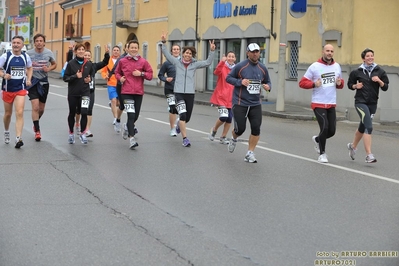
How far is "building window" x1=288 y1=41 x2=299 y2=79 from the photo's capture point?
2769cm

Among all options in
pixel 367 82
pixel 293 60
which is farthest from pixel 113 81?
pixel 293 60

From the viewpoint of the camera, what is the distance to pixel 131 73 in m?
13.3

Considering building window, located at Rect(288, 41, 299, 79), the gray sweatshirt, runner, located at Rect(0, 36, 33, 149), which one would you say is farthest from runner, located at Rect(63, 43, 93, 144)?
building window, located at Rect(288, 41, 299, 79)

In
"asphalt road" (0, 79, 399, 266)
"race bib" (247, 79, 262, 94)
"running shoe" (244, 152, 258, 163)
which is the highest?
"race bib" (247, 79, 262, 94)

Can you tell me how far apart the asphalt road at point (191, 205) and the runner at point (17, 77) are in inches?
20.7

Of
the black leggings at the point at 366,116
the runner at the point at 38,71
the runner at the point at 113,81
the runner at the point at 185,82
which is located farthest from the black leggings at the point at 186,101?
the black leggings at the point at 366,116

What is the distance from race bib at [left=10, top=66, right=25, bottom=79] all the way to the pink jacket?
59.6 inches

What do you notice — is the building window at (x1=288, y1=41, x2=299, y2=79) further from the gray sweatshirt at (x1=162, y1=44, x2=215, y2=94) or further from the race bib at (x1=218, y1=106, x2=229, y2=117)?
the gray sweatshirt at (x1=162, y1=44, x2=215, y2=94)

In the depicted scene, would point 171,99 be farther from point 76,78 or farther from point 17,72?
point 17,72

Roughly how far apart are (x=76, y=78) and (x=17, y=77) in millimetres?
1194

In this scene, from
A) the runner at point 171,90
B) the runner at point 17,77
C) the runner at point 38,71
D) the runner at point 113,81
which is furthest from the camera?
the runner at point 113,81

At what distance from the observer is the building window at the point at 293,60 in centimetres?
2769

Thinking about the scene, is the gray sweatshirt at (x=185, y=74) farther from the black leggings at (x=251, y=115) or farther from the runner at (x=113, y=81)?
the runner at (x=113, y=81)

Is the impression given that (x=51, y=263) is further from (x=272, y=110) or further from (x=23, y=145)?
(x=272, y=110)
